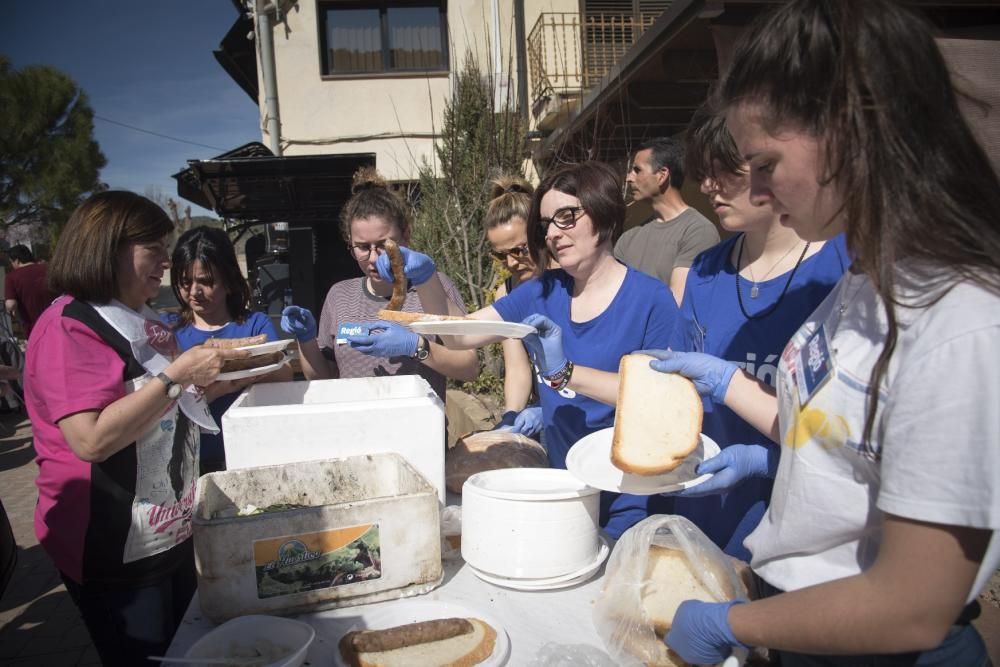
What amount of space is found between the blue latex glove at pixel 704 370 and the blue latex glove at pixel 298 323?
1782mm

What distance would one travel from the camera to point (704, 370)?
1.56m

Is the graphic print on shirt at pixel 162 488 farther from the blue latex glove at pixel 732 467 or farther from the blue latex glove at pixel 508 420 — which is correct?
the blue latex glove at pixel 732 467

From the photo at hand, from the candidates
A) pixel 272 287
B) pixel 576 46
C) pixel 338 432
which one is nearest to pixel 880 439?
pixel 338 432

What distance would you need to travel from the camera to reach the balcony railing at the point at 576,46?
10.2m

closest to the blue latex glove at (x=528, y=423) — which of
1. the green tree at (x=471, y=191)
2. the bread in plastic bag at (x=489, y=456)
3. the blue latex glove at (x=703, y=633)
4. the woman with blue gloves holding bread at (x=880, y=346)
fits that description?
the bread in plastic bag at (x=489, y=456)

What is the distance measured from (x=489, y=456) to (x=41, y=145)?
24079 millimetres

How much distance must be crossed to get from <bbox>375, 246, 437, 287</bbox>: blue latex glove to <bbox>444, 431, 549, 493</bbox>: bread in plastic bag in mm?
806

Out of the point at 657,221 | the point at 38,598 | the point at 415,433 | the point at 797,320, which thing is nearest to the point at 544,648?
the point at 415,433

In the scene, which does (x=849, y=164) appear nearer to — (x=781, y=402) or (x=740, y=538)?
(x=781, y=402)

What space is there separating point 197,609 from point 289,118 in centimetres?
1175

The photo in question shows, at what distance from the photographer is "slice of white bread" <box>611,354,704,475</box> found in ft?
4.81

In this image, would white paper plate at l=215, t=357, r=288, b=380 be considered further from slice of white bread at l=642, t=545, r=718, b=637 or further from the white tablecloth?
slice of white bread at l=642, t=545, r=718, b=637

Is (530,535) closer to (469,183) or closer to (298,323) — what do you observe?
(298,323)

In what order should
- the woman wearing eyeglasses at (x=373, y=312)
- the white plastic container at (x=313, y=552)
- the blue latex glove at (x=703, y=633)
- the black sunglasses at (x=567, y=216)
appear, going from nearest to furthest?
the blue latex glove at (x=703, y=633) < the white plastic container at (x=313, y=552) < the black sunglasses at (x=567, y=216) < the woman wearing eyeglasses at (x=373, y=312)
